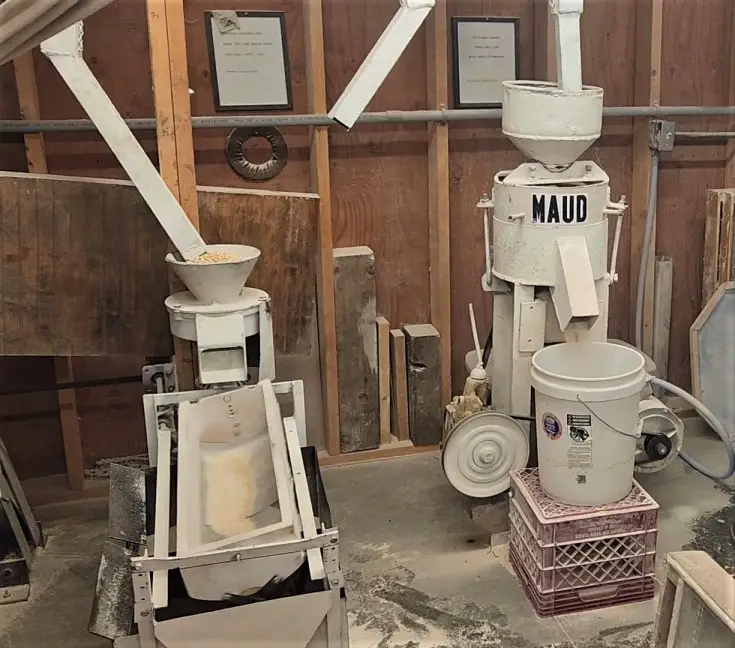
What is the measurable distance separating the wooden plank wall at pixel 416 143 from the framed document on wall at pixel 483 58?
6 centimetres

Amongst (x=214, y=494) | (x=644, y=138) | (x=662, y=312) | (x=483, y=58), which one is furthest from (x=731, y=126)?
(x=214, y=494)

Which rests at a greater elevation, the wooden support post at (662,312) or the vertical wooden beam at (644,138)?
the vertical wooden beam at (644,138)

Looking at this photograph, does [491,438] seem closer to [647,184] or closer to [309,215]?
[309,215]

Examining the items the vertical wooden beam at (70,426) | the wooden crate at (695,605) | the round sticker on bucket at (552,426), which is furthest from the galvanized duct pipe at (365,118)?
the wooden crate at (695,605)

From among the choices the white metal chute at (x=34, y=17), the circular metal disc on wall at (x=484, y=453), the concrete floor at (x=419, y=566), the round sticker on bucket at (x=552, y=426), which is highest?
the white metal chute at (x=34, y=17)

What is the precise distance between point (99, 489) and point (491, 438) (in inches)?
59.1

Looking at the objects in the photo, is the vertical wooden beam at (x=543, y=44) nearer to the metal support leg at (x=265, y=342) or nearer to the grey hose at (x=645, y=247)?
the grey hose at (x=645, y=247)

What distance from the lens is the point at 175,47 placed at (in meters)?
2.21

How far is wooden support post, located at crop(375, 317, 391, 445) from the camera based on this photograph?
10.5ft

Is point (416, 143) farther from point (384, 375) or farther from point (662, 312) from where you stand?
point (662, 312)

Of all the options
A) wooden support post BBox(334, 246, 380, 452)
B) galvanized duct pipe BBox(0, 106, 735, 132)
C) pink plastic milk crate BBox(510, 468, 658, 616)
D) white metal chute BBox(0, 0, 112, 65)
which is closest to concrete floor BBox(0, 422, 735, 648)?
pink plastic milk crate BBox(510, 468, 658, 616)

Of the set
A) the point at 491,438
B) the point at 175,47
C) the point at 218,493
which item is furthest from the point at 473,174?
the point at 218,493

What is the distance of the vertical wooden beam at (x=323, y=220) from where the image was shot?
2846mm

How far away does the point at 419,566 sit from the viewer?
100 inches
